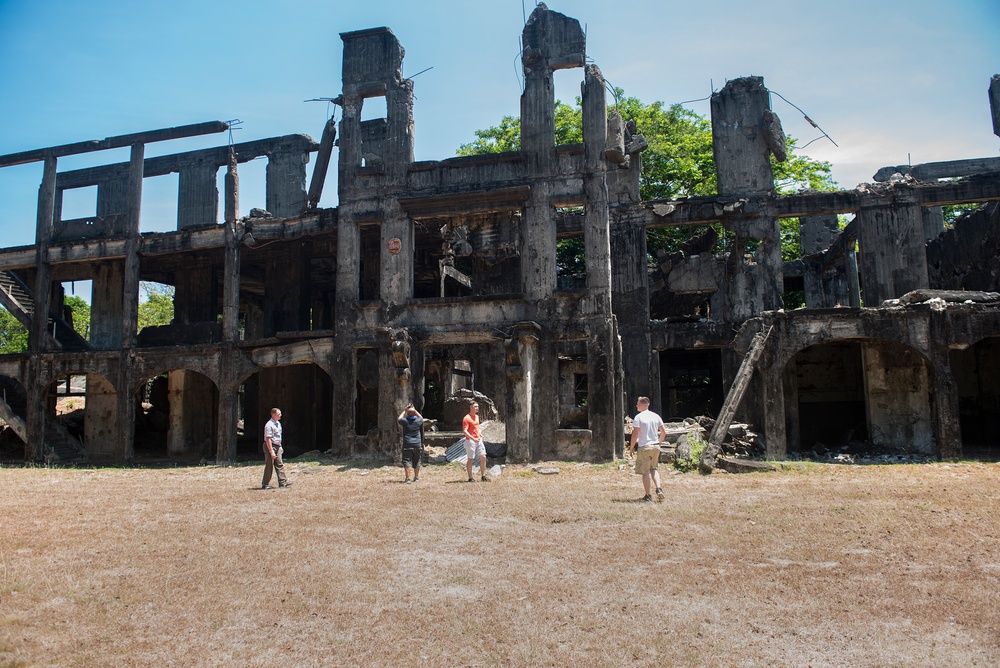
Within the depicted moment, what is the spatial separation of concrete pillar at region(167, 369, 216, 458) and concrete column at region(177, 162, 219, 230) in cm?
578

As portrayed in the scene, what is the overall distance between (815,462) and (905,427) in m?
3.53

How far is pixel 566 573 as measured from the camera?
7.20 metres

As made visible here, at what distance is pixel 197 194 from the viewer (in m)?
26.4

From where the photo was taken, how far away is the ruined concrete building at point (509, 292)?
1788 cm

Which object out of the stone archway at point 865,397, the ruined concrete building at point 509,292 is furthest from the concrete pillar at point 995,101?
the stone archway at point 865,397

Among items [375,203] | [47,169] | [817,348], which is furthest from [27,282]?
[817,348]

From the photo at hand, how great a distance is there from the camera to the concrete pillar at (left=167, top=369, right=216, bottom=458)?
83.0 feet

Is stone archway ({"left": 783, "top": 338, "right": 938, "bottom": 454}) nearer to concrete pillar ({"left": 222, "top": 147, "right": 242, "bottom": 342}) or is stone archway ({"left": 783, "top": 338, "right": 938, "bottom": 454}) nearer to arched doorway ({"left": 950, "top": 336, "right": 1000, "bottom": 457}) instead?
arched doorway ({"left": 950, "top": 336, "right": 1000, "bottom": 457})

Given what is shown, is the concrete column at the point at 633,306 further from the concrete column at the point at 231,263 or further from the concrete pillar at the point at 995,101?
the concrete pillar at the point at 995,101

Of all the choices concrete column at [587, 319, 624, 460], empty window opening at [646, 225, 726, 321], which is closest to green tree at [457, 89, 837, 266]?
empty window opening at [646, 225, 726, 321]

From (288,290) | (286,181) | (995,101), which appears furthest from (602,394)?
(995,101)

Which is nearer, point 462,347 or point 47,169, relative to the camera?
point 47,169

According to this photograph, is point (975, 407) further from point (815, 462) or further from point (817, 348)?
point (815, 462)

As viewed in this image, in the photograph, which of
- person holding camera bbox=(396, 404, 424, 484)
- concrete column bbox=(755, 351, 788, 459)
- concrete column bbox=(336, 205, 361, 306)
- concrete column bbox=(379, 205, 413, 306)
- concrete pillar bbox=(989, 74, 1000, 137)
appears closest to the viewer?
person holding camera bbox=(396, 404, 424, 484)
